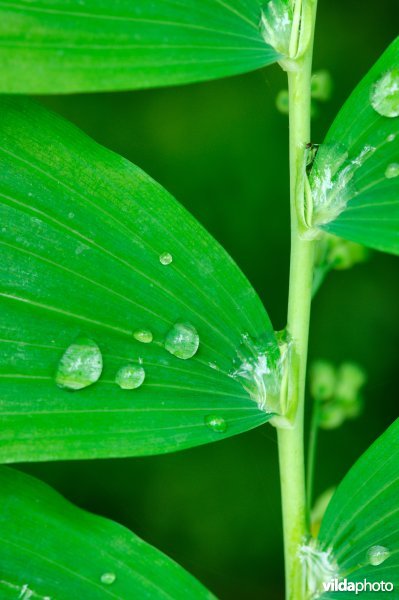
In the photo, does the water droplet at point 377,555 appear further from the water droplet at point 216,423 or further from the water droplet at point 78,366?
the water droplet at point 78,366

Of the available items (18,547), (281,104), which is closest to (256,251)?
(281,104)

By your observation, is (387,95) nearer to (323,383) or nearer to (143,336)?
(143,336)

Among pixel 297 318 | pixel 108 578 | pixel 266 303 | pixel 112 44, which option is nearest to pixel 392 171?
pixel 297 318

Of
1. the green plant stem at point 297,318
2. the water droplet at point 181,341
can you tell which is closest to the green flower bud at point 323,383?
the green plant stem at point 297,318

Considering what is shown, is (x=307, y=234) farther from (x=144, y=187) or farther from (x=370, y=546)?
(x=370, y=546)

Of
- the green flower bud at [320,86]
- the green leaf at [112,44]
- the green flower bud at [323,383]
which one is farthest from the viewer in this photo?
the green flower bud at [323,383]
